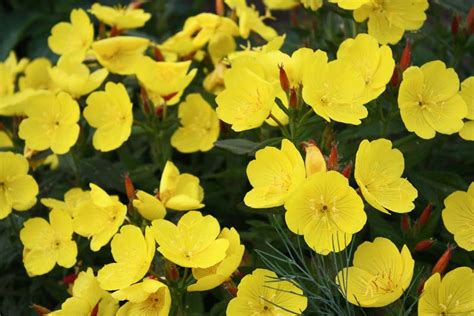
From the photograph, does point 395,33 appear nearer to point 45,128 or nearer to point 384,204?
point 384,204

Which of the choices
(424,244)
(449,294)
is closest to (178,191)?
(424,244)

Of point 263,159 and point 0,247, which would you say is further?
point 0,247

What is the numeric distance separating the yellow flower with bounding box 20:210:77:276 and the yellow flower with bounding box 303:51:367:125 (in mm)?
687

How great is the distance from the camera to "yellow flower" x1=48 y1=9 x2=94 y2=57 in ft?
8.43

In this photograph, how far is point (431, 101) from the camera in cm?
203

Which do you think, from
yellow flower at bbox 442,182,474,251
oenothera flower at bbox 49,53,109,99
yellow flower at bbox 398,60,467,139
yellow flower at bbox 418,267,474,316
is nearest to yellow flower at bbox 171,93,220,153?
oenothera flower at bbox 49,53,109,99

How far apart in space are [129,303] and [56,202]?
49cm

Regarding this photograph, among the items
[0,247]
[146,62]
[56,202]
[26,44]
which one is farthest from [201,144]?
[26,44]

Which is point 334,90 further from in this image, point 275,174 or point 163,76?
point 163,76

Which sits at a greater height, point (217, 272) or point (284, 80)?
point (284, 80)

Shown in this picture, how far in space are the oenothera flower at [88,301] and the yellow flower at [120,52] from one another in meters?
0.68

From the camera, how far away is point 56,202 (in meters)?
2.23

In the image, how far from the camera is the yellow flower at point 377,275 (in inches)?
68.6

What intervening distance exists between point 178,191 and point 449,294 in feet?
2.30
